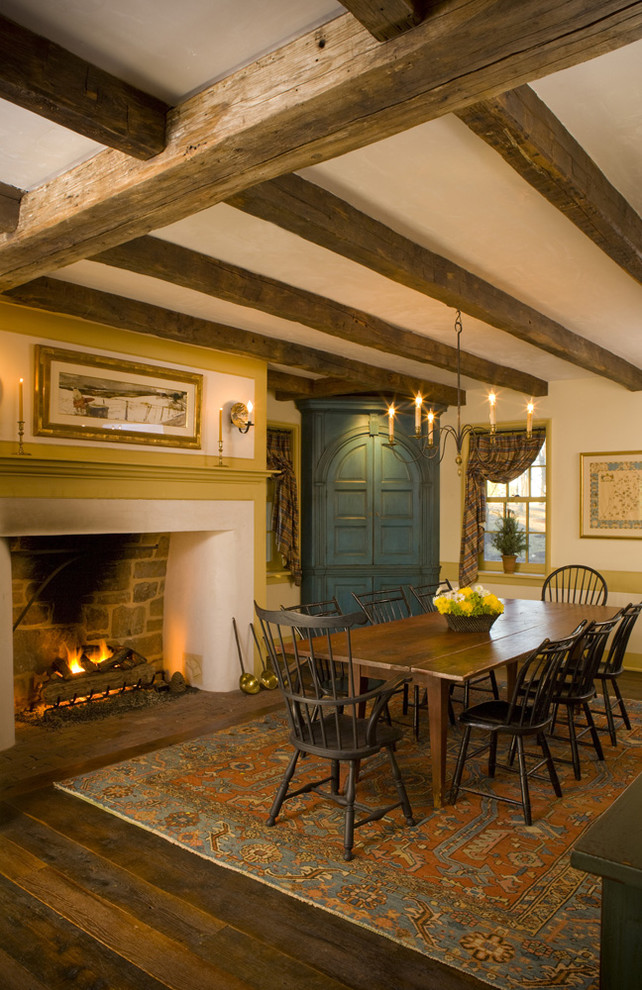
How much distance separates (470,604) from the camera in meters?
3.83

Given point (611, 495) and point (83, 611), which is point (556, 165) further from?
point (611, 495)

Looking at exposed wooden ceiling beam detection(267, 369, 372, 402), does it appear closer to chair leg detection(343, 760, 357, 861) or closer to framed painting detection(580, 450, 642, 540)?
framed painting detection(580, 450, 642, 540)

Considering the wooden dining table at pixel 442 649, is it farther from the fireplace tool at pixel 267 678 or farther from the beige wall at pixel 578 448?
the beige wall at pixel 578 448

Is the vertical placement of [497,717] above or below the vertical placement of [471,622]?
below

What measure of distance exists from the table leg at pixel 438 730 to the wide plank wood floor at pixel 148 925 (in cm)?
95

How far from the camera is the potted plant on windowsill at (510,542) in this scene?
22.1ft

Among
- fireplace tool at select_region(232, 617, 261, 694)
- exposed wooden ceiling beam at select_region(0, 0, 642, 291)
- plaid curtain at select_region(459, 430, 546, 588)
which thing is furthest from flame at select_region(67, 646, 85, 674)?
plaid curtain at select_region(459, 430, 546, 588)

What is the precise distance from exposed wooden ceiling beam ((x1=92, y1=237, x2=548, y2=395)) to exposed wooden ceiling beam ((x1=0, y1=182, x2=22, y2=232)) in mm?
395

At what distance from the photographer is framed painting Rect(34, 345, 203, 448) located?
3967 millimetres

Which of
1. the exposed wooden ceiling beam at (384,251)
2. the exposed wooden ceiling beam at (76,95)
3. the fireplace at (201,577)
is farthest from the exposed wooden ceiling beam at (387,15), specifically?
the fireplace at (201,577)

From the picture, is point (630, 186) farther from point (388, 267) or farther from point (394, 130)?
point (394, 130)

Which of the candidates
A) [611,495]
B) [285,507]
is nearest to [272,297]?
[285,507]

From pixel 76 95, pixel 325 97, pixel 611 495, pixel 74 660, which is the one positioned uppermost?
pixel 76 95

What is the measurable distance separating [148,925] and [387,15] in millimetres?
2619
